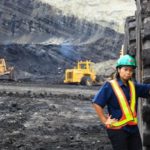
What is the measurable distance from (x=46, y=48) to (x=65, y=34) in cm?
561

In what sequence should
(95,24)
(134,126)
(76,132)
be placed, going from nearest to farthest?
(134,126) → (76,132) → (95,24)

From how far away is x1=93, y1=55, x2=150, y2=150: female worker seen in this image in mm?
3953

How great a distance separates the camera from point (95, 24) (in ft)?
178

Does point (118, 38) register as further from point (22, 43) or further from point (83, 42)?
point (22, 43)

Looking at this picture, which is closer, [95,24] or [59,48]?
[59,48]

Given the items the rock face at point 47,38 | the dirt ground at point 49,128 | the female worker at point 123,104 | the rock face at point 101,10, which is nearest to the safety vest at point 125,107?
the female worker at point 123,104

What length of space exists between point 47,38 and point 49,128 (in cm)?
4190

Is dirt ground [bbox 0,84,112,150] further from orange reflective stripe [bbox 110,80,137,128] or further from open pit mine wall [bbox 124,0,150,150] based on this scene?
orange reflective stripe [bbox 110,80,137,128]

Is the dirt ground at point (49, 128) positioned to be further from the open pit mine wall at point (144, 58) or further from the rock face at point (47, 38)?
the rock face at point (47, 38)

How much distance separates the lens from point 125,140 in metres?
3.96

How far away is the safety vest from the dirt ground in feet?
11.1

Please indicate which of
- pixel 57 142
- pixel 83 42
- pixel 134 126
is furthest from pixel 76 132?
pixel 83 42

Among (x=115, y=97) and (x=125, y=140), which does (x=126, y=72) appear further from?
(x=125, y=140)

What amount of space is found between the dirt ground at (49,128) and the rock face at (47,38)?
90.2 feet
